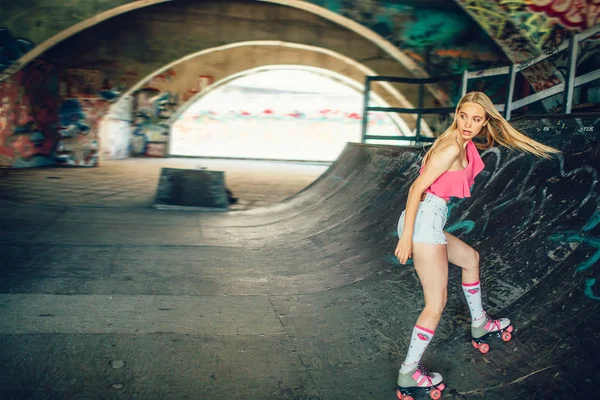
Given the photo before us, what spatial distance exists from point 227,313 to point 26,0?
1178cm

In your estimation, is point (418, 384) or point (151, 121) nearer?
point (418, 384)

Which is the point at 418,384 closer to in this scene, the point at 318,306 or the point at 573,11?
the point at 318,306

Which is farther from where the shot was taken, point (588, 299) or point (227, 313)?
point (227, 313)

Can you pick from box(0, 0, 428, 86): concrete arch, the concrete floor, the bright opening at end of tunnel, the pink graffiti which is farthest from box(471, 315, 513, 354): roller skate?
the bright opening at end of tunnel

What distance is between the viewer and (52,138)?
51.1 feet

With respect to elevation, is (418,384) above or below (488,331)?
below

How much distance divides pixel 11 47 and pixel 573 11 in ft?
39.5

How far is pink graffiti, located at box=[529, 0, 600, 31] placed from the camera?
9.50 m

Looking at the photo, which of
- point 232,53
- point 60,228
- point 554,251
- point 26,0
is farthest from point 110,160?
point 554,251

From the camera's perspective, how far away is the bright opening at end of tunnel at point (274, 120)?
2520 cm

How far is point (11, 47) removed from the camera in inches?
495

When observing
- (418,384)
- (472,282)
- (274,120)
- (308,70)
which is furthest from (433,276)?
(274,120)

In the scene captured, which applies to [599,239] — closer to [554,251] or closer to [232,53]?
[554,251]

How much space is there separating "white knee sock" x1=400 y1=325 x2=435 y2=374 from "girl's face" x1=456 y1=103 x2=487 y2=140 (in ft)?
3.32
